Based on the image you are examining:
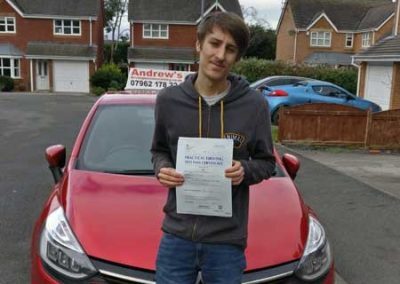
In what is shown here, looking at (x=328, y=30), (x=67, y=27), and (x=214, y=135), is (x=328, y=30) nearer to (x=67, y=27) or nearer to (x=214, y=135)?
(x=67, y=27)

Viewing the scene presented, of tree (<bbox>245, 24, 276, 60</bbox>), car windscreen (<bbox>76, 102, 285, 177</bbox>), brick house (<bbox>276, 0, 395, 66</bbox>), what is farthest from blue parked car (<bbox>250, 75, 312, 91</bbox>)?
tree (<bbox>245, 24, 276, 60</bbox>)

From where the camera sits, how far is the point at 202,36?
213 centimetres

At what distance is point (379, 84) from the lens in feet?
69.3

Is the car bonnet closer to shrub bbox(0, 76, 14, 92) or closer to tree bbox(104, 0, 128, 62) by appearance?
shrub bbox(0, 76, 14, 92)

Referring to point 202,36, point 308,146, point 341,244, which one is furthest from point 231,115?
point 308,146

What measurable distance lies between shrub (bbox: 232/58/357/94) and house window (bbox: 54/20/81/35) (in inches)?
607

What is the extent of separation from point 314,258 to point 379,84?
1980 cm

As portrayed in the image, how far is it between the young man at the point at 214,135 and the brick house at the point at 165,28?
35523 mm

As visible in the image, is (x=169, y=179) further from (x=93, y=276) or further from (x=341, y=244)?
(x=341, y=244)

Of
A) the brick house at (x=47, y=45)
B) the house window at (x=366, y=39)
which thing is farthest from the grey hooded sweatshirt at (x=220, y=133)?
the house window at (x=366, y=39)

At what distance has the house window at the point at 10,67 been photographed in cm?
3609

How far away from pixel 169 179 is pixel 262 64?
85.3ft

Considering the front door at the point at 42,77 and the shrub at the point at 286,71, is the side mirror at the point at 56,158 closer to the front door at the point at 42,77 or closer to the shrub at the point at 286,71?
the shrub at the point at 286,71

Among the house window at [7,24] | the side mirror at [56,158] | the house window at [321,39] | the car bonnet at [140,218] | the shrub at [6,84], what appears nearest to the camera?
the car bonnet at [140,218]
